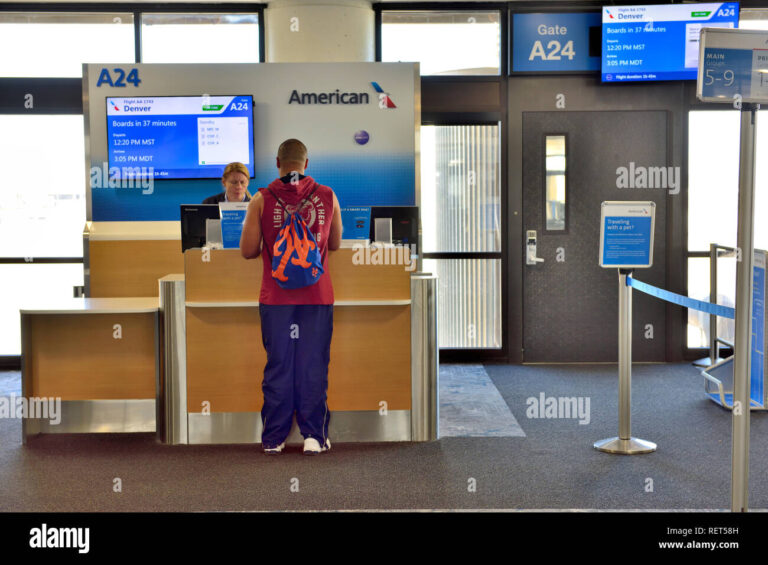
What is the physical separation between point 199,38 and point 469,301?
10.6 feet

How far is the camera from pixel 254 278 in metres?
4.78

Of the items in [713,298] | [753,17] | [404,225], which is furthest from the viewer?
[753,17]

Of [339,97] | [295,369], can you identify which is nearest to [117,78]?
[339,97]

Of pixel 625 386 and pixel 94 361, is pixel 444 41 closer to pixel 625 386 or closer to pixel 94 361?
pixel 625 386

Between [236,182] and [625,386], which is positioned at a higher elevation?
[236,182]

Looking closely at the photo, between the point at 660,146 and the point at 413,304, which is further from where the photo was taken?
the point at 660,146

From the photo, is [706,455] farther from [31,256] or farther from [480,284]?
[31,256]

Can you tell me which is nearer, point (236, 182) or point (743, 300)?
point (743, 300)

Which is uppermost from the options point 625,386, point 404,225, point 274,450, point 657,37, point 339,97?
point 657,37

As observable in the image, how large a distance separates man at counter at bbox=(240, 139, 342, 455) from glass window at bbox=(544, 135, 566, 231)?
3191mm

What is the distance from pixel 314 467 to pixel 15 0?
5.08 metres

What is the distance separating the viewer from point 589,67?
7.19 meters

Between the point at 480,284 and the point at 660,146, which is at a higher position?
the point at 660,146
